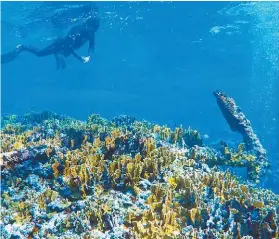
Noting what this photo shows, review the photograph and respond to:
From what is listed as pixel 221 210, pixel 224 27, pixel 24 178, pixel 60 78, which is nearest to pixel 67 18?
pixel 224 27

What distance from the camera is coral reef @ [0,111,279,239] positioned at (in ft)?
15.0

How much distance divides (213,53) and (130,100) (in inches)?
2180

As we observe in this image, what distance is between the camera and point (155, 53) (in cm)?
4997

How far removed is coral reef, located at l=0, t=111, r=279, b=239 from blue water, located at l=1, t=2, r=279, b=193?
737 centimetres

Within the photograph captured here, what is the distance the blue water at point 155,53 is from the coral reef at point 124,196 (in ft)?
24.2

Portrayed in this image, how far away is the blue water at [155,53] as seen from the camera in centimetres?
2864

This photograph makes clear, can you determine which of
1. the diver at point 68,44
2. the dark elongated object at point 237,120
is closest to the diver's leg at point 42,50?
the diver at point 68,44

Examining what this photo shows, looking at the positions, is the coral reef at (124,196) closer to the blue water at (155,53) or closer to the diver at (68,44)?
the blue water at (155,53)

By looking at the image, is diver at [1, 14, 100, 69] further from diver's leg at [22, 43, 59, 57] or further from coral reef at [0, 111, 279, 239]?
coral reef at [0, 111, 279, 239]

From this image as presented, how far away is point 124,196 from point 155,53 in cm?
4639

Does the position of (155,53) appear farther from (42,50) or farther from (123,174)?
(123,174)

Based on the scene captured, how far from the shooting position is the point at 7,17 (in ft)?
101

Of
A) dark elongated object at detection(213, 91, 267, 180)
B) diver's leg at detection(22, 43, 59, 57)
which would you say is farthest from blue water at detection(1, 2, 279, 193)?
diver's leg at detection(22, 43, 59, 57)

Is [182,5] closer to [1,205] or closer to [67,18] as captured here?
[67,18]
